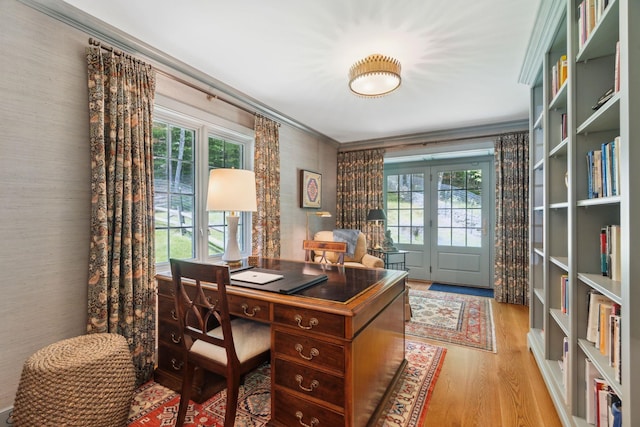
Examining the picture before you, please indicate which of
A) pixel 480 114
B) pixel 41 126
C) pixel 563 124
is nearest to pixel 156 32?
pixel 41 126

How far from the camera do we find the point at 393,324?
1.92 metres

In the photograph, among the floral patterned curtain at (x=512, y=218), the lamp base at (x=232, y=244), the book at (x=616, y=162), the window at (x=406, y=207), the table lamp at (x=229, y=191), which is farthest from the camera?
the window at (x=406, y=207)

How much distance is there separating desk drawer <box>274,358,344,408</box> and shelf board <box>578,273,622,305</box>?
115 centimetres

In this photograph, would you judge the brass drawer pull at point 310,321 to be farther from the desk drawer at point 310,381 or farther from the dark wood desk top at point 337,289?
the desk drawer at point 310,381

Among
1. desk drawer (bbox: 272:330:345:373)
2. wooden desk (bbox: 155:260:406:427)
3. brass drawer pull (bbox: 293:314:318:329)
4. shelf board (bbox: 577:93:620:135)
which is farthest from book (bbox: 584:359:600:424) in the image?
brass drawer pull (bbox: 293:314:318:329)

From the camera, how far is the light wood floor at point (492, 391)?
5.74 ft

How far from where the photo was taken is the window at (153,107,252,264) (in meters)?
2.58

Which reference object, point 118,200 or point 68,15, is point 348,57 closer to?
point 68,15

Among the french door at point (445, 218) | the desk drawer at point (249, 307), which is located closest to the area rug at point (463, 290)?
the french door at point (445, 218)

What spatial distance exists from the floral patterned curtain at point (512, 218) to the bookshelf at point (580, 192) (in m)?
1.53

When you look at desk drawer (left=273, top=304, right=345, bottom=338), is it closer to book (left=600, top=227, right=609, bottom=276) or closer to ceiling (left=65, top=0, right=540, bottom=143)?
book (left=600, top=227, right=609, bottom=276)

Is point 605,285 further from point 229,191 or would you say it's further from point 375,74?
point 229,191

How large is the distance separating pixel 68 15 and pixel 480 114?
407 cm

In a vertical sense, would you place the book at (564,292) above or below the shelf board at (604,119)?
below
